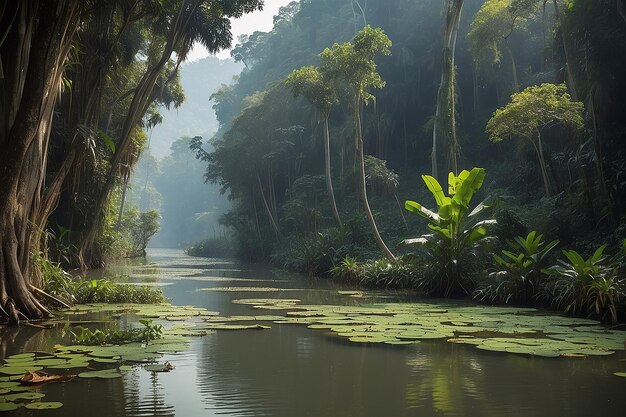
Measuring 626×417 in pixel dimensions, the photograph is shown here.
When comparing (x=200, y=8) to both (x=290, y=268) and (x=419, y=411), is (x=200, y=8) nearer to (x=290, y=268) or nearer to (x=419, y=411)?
(x=290, y=268)

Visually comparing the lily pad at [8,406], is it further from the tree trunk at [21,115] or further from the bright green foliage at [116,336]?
the tree trunk at [21,115]

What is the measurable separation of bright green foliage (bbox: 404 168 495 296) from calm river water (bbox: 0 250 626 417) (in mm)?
5927

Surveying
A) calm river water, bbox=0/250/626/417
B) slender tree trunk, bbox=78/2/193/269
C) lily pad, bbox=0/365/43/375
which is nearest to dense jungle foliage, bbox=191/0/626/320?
calm river water, bbox=0/250/626/417

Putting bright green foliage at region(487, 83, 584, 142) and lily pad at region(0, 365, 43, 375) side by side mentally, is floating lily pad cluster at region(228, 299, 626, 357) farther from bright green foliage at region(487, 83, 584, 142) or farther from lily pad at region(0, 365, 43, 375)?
bright green foliage at region(487, 83, 584, 142)

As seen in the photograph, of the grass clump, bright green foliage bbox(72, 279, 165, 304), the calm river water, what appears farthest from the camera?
bright green foliage bbox(72, 279, 165, 304)

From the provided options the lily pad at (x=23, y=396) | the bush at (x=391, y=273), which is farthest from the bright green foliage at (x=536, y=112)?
the lily pad at (x=23, y=396)

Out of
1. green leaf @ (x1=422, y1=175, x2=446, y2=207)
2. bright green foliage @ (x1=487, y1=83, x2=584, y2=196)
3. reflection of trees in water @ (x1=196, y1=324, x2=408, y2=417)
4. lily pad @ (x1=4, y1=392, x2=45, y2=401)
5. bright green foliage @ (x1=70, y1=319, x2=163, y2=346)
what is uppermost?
bright green foliage @ (x1=487, y1=83, x2=584, y2=196)

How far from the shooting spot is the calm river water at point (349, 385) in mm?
3885

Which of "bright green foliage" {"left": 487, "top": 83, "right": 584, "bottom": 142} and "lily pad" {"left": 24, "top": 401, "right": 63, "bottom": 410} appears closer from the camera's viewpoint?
"lily pad" {"left": 24, "top": 401, "right": 63, "bottom": 410}

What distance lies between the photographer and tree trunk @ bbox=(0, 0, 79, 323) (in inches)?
281

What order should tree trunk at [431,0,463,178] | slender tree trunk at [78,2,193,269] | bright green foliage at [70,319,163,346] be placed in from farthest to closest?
1. tree trunk at [431,0,463,178]
2. slender tree trunk at [78,2,193,269]
3. bright green foliage at [70,319,163,346]

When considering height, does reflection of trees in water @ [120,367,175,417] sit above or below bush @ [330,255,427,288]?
below

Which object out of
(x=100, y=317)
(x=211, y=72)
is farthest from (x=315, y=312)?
(x=211, y=72)

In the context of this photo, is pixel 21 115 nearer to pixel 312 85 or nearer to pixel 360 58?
pixel 360 58
